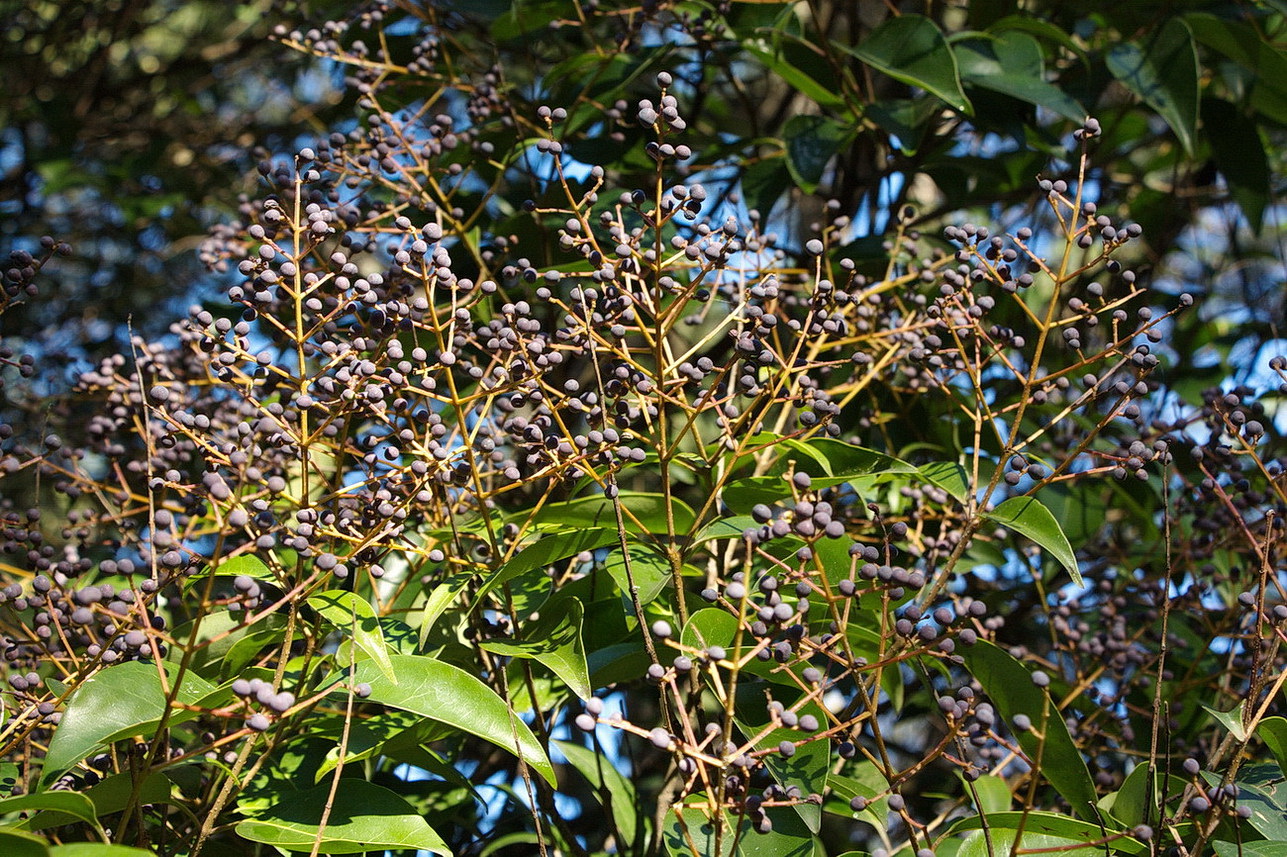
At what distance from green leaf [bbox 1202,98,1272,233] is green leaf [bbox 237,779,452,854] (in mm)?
1838

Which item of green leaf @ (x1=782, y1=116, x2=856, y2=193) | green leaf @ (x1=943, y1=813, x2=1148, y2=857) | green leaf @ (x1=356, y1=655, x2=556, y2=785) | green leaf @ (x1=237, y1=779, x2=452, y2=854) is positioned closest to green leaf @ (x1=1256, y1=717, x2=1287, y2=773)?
green leaf @ (x1=943, y1=813, x2=1148, y2=857)

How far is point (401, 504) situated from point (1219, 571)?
1.34 m

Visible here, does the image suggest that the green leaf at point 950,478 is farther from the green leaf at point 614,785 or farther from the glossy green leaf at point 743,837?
the green leaf at point 614,785

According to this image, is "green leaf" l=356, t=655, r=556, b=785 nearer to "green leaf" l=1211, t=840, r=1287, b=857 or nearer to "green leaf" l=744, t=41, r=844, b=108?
"green leaf" l=1211, t=840, r=1287, b=857

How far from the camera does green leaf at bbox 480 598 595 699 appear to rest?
3.52 feet

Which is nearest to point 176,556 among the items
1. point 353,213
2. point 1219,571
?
point 353,213

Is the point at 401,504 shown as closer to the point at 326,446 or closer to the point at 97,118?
the point at 326,446

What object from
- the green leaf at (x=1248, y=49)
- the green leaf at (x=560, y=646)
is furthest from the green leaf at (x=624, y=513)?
the green leaf at (x=1248, y=49)

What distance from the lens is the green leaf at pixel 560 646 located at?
107cm

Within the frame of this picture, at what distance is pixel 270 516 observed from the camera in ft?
3.38

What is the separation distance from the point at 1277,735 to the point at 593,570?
2.49ft

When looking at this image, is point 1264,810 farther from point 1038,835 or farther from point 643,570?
point 643,570

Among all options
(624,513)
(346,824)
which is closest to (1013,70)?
(624,513)

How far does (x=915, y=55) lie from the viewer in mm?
1664
